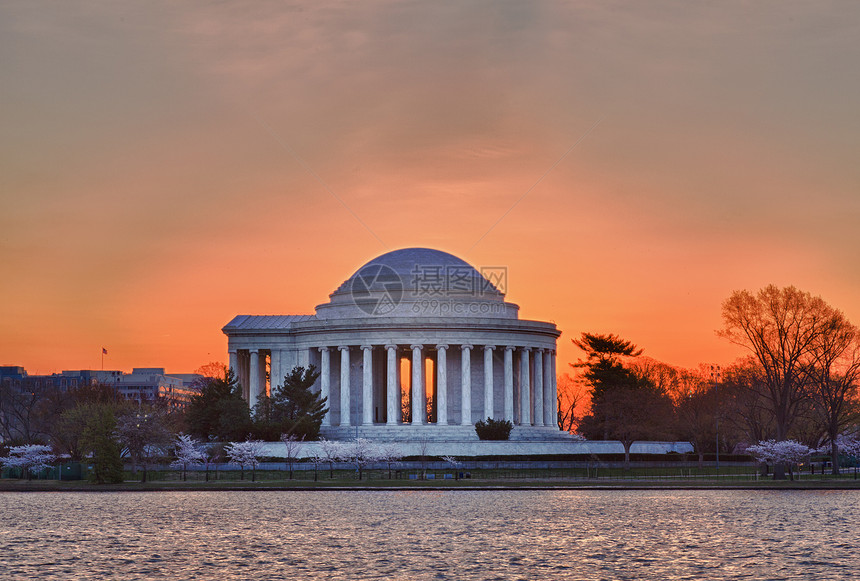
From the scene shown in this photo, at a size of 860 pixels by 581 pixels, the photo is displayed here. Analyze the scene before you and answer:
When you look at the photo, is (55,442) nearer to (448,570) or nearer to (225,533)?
(225,533)

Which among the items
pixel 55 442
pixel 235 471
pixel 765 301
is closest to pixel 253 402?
pixel 55 442

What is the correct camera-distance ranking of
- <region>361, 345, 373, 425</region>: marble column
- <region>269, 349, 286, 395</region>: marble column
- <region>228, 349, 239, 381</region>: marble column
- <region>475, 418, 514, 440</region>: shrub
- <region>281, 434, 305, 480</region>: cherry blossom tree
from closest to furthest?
<region>281, 434, 305, 480</region>: cherry blossom tree
<region>475, 418, 514, 440</region>: shrub
<region>361, 345, 373, 425</region>: marble column
<region>269, 349, 286, 395</region>: marble column
<region>228, 349, 239, 381</region>: marble column

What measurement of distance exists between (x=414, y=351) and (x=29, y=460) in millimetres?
39960

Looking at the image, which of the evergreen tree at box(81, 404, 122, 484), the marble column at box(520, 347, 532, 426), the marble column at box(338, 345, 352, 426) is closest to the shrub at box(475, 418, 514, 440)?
the marble column at box(520, 347, 532, 426)

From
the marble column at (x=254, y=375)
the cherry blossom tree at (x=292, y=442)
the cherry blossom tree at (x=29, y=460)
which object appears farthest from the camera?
the marble column at (x=254, y=375)

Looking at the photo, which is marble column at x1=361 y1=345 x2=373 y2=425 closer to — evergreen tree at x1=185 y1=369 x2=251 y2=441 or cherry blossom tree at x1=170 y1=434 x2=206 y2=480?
evergreen tree at x1=185 y1=369 x2=251 y2=441

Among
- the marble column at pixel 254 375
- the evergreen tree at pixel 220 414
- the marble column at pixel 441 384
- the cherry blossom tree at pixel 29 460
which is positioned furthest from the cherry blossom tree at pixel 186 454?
the marble column at pixel 441 384

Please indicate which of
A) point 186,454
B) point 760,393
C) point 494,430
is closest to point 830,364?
point 760,393

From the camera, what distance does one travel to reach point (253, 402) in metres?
124

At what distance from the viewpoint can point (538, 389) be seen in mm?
122750

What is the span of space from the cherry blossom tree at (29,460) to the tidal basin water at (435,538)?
26425 millimetres

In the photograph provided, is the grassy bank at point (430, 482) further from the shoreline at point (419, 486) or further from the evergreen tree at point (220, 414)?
the evergreen tree at point (220, 414)

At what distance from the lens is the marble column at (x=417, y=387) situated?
376 ft

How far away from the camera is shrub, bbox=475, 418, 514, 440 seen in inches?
4291
